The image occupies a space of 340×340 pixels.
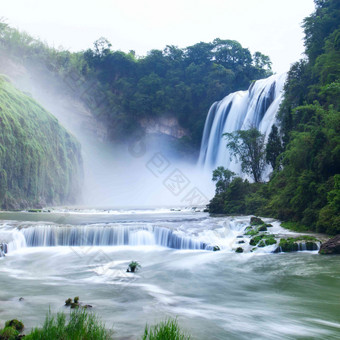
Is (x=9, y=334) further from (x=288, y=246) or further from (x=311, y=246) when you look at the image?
(x=311, y=246)

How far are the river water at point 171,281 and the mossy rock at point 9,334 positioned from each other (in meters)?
0.89

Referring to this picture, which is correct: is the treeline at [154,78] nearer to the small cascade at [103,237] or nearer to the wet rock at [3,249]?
the small cascade at [103,237]

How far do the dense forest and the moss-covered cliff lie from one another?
14879mm

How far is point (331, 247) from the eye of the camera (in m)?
11.9

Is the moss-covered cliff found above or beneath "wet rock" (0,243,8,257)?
above

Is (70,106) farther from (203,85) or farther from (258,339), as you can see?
(258,339)

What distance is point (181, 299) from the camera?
25.3 feet

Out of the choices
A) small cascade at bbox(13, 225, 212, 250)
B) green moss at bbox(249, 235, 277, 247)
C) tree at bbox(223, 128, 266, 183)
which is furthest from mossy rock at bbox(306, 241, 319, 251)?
tree at bbox(223, 128, 266, 183)

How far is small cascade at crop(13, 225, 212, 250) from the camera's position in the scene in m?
14.8

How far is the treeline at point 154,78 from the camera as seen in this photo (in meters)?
54.1

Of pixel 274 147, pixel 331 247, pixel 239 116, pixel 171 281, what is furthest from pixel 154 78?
pixel 171 281

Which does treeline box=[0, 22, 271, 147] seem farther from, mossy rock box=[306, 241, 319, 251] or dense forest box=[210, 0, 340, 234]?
mossy rock box=[306, 241, 319, 251]

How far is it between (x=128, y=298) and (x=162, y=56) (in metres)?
55.1

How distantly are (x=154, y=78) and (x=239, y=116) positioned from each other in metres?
22.1
